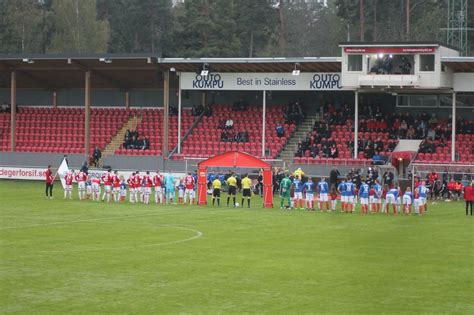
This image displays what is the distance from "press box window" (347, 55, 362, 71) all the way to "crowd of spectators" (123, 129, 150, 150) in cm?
1419

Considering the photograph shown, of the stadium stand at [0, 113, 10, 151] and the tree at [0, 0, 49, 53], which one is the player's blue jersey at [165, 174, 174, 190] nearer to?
the stadium stand at [0, 113, 10, 151]

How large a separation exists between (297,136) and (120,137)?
12.1 metres

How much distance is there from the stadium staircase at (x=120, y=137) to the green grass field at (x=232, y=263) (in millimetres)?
24750

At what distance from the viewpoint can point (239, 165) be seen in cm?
4353

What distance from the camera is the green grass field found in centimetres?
1770

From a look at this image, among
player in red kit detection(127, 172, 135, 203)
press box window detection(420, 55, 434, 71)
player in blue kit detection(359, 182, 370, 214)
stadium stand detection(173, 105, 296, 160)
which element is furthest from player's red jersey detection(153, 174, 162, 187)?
press box window detection(420, 55, 434, 71)

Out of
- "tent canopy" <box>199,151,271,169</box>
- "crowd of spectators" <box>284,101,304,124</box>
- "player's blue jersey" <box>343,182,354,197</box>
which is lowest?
"player's blue jersey" <box>343,182,354,197</box>

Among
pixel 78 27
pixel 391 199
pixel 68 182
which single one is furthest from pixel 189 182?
pixel 78 27

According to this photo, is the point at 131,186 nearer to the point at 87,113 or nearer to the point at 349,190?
the point at 349,190

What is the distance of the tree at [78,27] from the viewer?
97.5m

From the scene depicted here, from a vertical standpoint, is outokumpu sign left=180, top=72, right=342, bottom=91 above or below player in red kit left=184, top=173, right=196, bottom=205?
above

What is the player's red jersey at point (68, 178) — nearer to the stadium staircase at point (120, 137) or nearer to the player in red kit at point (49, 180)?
the player in red kit at point (49, 180)

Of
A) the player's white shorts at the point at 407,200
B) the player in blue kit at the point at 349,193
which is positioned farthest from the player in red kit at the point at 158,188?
the player's white shorts at the point at 407,200

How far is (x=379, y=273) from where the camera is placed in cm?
2153
